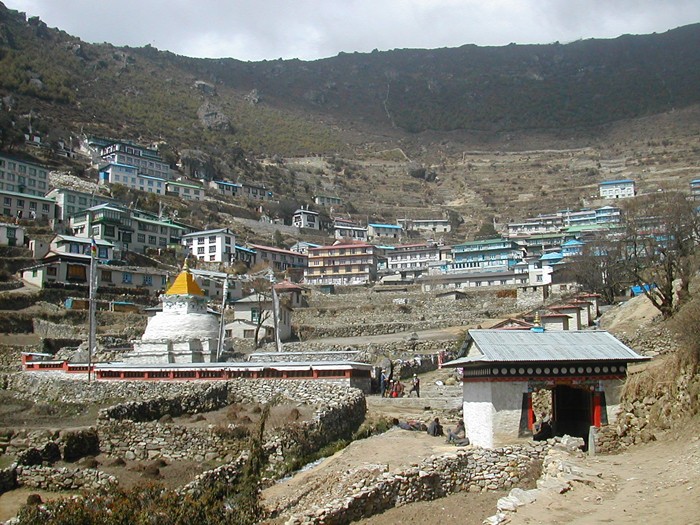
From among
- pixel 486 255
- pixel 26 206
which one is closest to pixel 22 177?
pixel 26 206

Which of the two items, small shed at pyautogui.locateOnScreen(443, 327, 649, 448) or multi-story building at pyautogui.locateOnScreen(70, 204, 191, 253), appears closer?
small shed at pyautogui.locateOnScreen(443, 327, 649, 448)

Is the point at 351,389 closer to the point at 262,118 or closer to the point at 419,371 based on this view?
the point at 419,371

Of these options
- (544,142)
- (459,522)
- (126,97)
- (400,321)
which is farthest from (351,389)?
(544,142)

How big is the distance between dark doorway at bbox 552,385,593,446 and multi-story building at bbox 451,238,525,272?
6094 cm

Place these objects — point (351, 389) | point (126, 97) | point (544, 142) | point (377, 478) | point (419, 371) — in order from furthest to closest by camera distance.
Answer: point (544, 142), point (126, 97), point (419, 371), point (351, 389), point (377, 478)

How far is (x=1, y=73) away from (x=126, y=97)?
40970 millimetres

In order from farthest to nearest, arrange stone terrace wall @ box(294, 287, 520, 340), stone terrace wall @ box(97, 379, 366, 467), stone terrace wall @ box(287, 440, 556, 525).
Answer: stone terrace wall @ box(294, 287, 520, 340) → stone terrace wall @ box(97, 379, 366, 467) → stone terrace wall @ box(287, 440, 556, 525)

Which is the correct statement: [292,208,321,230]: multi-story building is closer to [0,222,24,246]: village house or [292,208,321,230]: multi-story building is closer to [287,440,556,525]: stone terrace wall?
[0,222,24,246]: village house

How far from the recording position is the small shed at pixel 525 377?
19.1 metres

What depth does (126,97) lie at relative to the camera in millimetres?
163625

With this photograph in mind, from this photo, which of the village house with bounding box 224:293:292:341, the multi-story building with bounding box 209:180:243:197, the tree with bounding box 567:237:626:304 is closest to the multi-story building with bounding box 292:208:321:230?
the multi-story building with bounding box 209:180:243:197

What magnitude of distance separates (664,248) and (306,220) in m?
76.6

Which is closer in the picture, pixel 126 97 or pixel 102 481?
pixel 102 481

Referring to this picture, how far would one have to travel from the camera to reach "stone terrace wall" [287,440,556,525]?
47.0 feet
